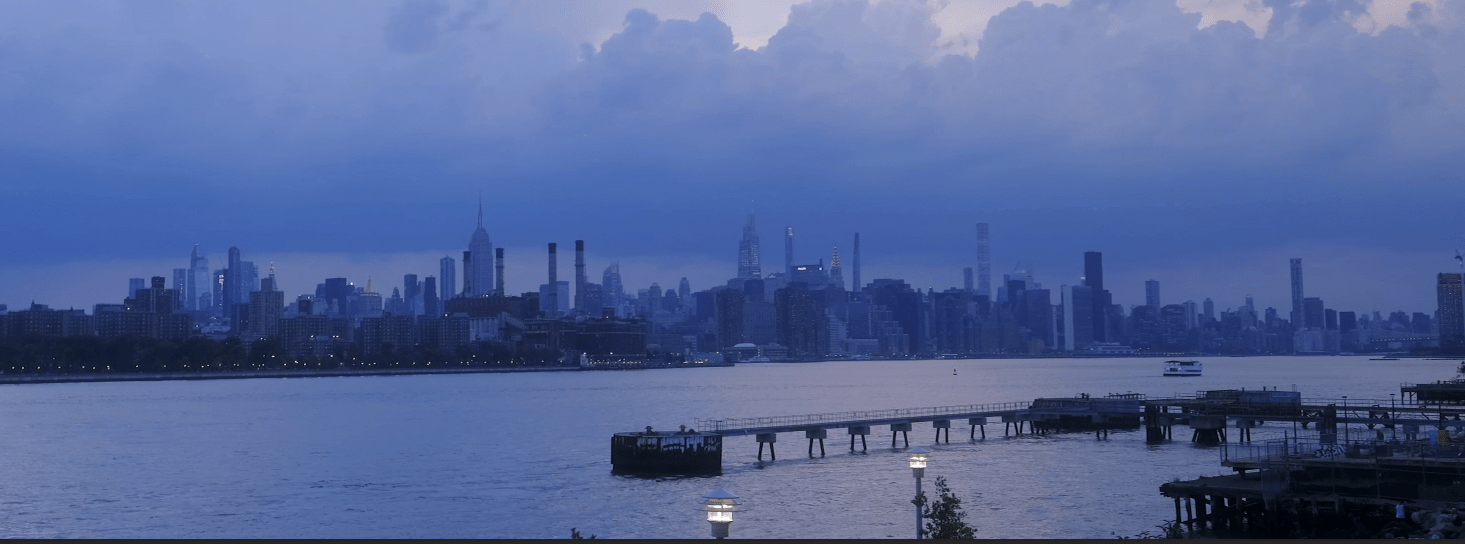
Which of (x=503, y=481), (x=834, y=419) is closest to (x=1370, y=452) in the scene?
(x=503, y=481)

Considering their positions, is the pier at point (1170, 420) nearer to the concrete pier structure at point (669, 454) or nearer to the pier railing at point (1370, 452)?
the concrete pier structure at point (669, 454)

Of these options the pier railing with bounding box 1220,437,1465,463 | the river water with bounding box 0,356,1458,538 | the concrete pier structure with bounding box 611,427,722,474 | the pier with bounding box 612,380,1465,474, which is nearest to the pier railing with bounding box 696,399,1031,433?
the pier with bounding box 612,380,1465,474

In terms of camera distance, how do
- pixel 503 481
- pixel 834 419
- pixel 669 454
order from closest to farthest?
pixel 669 454 < pixel 503 481 < pixel 834 419

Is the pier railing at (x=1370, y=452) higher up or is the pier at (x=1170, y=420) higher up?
the pier railing at (x=1370, y=452)

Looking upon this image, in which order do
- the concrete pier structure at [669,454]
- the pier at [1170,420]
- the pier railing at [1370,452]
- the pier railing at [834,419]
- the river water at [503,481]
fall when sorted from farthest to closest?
the pier railing at [834,419], the pier at [1170,420], the concrete pier structure at [669,454], the river water at [503,481], the pier railing at [1370,452]

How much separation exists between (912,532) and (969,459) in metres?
28.7

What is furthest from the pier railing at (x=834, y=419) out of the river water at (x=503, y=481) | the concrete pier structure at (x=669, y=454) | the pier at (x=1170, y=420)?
the concrete pier structure at (x=669, y=454)

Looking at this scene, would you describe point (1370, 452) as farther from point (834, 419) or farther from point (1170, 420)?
point (834, 419)

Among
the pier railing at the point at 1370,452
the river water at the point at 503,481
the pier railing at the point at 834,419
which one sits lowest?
the river water at the point at 503,481

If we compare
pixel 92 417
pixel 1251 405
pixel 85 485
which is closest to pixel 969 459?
pixel 1251 405

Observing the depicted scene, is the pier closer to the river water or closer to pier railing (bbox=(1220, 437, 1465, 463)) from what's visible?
the river water

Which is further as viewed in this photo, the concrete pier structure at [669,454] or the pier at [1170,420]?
the pier at [1170,420]

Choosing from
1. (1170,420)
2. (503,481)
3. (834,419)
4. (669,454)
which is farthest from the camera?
(834,419)

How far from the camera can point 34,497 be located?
2518 inches
